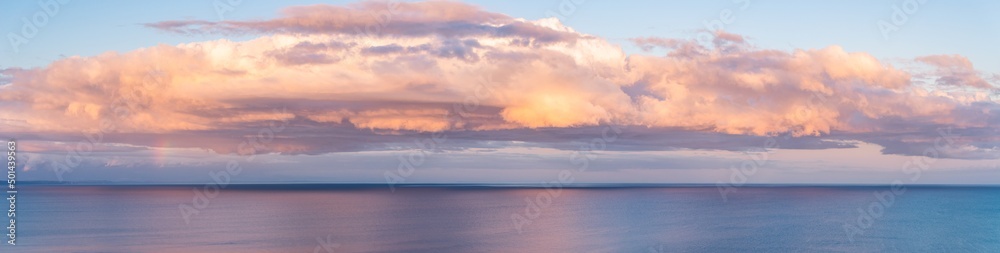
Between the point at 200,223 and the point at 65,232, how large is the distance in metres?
12.5

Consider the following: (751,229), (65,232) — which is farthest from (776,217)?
(65,232)

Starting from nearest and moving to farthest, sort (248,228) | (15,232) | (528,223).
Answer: (15,232) < (248,228) < (528,223)

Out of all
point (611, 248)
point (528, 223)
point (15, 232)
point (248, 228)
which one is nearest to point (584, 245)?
point (611, 248)

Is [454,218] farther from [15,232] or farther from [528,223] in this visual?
[15,232]

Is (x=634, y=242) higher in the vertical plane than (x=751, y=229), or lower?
lower

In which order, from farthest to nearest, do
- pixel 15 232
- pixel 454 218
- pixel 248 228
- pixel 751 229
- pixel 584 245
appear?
pixel 454 218 < pixel 751 229 < pixel 248 228 < pixel 15 232 < pixel 584 245

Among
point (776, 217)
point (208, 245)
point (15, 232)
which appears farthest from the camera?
point (776, 217)

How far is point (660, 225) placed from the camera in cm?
8638

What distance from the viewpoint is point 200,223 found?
264 ft

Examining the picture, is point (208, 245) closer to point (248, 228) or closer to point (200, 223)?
Result: point (248, 228)

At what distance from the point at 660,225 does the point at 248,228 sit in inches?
1573

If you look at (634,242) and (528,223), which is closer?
(634,242)

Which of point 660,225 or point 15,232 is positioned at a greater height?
point 660,225

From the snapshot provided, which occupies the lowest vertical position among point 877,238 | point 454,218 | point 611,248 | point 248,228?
point 611,248
